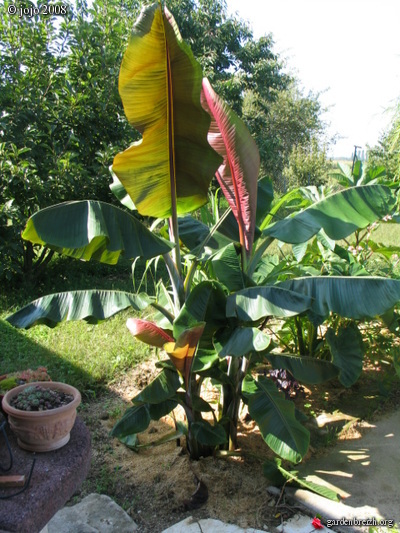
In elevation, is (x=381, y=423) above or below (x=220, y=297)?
below

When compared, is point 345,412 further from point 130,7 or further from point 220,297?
point 130,7

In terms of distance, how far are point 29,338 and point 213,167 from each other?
3482 millimetres

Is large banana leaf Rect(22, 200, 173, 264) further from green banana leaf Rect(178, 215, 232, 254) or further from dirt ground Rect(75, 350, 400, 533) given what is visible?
dirt ground Rect(75, 350, 400, 533)

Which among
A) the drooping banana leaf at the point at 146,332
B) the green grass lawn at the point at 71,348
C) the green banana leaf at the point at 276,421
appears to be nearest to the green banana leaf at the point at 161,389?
the drooping banana leaf at the point at 146,332

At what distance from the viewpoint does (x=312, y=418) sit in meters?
3.96

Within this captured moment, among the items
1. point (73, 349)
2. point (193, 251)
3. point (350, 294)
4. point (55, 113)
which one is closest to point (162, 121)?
point (193, 251)

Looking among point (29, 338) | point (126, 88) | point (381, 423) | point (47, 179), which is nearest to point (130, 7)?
point (47, 179)

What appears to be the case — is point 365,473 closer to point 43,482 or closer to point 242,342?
point 242,342

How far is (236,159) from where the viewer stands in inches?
120

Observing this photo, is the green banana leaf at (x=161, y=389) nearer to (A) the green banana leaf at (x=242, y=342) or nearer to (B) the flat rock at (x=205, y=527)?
(A) the green banana leaf at (x=242, y=342)

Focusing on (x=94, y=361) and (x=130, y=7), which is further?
(x=130, y=7)

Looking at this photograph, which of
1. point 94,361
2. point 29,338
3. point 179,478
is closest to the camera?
point 179,478

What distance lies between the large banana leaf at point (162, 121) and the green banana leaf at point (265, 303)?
27.7 inches

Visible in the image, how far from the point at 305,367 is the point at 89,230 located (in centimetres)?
175
